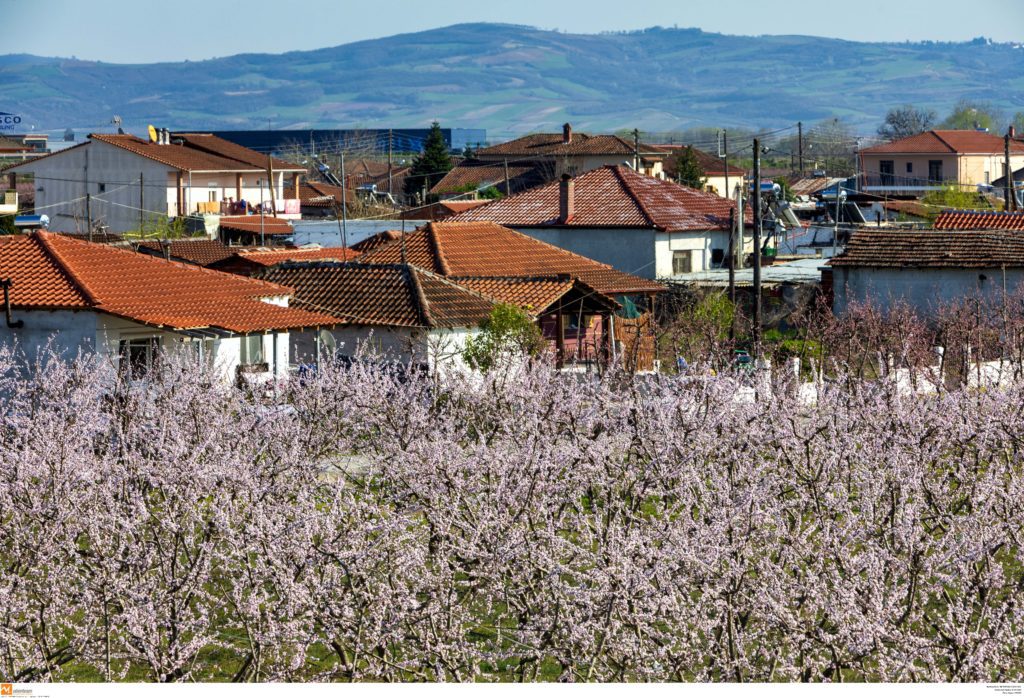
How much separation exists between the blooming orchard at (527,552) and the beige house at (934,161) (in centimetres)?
5885

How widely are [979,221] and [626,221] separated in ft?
27.9

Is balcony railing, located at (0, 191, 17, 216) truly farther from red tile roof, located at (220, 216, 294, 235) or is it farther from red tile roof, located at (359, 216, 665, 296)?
red tile roof, located at (359, 216, 665, 296)

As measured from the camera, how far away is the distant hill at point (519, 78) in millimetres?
48688

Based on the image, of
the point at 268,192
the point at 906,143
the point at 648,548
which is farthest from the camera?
the point at 906,143

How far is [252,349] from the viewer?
84.2 ft

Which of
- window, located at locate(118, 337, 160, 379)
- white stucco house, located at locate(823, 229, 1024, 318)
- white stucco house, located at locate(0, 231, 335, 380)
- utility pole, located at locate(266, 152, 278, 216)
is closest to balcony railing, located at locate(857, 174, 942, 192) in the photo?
utility pole, located at locate(266, 152, 278, 216)

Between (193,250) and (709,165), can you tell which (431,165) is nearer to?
(709,165)

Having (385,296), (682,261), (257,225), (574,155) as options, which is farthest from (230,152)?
(385,296)

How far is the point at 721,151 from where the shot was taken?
98.1 meters

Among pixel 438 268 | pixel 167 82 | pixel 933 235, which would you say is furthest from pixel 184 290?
pixel 167 82

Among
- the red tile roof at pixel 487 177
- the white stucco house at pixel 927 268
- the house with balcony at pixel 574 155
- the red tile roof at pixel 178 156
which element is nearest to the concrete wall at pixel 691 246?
the white stucco house at pixel 927 268

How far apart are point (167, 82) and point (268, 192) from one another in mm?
25176

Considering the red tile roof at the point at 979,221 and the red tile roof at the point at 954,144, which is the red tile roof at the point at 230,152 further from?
the red tile roof at the point at 979,221

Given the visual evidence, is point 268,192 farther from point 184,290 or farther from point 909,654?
point 909,654
